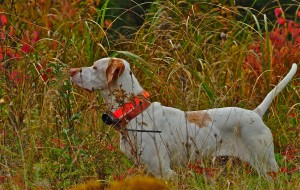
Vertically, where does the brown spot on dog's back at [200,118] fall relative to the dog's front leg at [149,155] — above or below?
above

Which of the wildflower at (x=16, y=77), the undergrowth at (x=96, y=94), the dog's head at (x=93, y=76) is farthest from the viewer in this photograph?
the wildflower at (x=16, y=77)

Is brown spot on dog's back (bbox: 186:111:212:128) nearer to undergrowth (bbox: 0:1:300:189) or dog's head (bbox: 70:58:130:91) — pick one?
undergrowth (bbox: 0:1:300:189)

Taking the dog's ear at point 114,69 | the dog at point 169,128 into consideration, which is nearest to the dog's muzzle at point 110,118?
the dog at point 169,128

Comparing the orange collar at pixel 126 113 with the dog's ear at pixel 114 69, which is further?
the dog's ear at pixel 114 69

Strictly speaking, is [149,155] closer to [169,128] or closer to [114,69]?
[169,128]

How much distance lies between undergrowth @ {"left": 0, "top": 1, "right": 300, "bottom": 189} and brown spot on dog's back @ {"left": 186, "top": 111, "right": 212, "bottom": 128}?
146 millimetres

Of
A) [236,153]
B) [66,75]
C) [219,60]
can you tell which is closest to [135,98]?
[66,75]

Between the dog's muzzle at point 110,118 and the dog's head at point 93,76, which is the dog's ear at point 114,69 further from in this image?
the dog's muzzle at point 110,118

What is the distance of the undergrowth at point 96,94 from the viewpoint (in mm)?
5180

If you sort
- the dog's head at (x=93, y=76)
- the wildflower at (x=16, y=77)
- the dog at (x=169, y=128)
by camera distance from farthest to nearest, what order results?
the wildflower at (x=16, y=77), the dog's head at (x=93, y=76), the dog at (x=169, y=128)

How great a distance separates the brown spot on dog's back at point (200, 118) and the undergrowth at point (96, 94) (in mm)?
146

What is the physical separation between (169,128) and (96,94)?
1328mm

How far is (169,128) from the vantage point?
5500mm

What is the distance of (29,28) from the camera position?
8234mm
